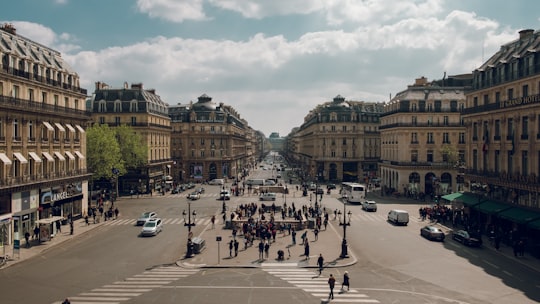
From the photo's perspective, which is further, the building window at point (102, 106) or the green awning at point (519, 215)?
the building window at point (102, 106)

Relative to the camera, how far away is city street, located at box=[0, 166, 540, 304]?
25.9 metres

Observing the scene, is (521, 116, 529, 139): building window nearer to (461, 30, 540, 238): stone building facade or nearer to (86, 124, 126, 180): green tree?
(461, 30, 540, 238): stone building facade

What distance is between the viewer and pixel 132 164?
7725 cm

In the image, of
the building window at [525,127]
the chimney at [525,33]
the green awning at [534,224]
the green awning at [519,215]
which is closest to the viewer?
the green awning at [534,224]

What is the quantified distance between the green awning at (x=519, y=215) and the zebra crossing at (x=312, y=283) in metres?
19.7

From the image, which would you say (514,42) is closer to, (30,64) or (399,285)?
(399,285)

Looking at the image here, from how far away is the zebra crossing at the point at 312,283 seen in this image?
2573cm

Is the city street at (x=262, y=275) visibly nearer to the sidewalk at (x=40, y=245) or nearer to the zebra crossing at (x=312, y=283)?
the zebra crossing at (x=312, y=283)

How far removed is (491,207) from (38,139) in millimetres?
46823

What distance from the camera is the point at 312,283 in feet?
94.5

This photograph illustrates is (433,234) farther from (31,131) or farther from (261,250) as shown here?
(31,131)

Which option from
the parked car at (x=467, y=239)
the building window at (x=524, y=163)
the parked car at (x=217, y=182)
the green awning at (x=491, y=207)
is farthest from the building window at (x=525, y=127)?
the parked car at (x=217, y=182)

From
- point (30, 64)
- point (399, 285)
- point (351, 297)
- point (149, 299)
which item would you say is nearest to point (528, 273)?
point (399, 285)

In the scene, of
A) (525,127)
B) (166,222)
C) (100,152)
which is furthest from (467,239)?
(100,152)
